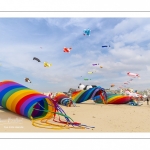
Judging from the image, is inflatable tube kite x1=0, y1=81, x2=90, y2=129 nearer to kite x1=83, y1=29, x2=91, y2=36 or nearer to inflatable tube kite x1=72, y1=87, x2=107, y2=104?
kite x1=83, y1=29, x2=91, y2=36

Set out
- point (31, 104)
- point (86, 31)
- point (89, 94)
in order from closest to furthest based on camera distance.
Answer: point (31, 104)
point (86, 31)
point (89, 94)

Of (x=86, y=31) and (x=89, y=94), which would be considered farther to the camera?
(x=89, y=94)

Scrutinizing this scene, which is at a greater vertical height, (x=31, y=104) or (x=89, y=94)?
(x=89, y=94)

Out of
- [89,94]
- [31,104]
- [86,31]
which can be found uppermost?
[86,31]

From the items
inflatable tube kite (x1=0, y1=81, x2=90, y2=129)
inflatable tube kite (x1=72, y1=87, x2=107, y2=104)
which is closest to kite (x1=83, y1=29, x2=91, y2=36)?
inflatable tube kite (x1=0, y1=81, x2=90, y2=129)

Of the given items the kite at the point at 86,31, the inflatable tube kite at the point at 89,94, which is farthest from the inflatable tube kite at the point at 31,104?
the inflatable tube kite at the point at 89,94

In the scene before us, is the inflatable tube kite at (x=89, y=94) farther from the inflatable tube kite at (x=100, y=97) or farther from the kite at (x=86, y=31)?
the kite at (x=86, y=31)

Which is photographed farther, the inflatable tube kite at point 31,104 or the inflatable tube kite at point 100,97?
the inflatable tube kite at point 100,97

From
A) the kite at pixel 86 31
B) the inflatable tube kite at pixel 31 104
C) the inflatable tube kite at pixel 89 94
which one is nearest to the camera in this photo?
the inflatable tube kite at pixel 31 104

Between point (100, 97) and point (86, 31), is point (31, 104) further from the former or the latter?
point (100, 97)

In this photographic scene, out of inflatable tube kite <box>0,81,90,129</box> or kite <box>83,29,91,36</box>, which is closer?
inflatable tube kite <box>0,81,90,129</box>

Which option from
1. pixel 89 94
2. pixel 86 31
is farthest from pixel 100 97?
pixel 86 31
